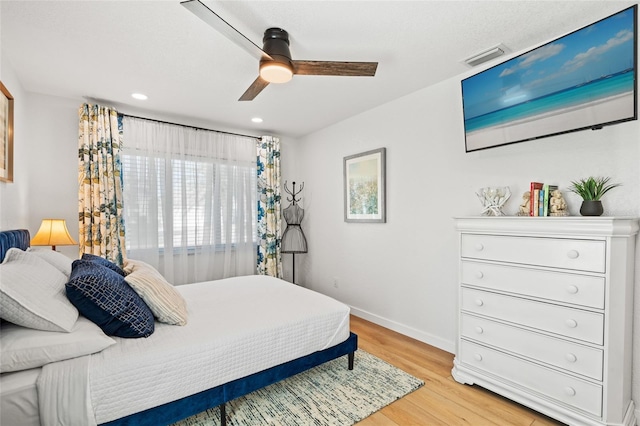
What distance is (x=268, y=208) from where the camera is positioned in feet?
15.1

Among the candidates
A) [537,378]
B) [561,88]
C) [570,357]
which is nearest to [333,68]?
[561,88]

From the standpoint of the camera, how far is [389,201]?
3.50m

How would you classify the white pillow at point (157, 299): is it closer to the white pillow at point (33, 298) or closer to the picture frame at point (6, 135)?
the white pillow at point (33, 298)

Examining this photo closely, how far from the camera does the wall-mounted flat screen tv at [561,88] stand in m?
1.73

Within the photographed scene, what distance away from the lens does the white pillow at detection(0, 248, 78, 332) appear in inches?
54.4

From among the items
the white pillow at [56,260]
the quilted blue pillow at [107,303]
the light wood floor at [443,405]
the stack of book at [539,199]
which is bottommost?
the light wood floor at [443,405]

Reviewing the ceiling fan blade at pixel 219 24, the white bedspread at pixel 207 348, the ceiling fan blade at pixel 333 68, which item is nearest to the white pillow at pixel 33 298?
the white bedspread at pixel 207 348

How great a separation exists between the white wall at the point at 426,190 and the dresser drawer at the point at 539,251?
428 millimetres

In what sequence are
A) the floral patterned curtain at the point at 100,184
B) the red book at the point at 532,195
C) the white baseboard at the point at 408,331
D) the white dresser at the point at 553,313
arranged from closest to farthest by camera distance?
the white dresser at the point at 553,313 → the red book at the point at 532,195 → the white baseboard at the point at 408,331 → the floral patterned curtain at the point at 100,184

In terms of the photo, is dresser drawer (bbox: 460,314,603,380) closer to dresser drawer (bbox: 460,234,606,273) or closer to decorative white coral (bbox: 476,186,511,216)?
dresser drawer (bbox: 460,234,606,273)

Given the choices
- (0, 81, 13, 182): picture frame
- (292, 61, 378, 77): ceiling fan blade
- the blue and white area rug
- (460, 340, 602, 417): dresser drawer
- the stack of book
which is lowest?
the blue and white area rug

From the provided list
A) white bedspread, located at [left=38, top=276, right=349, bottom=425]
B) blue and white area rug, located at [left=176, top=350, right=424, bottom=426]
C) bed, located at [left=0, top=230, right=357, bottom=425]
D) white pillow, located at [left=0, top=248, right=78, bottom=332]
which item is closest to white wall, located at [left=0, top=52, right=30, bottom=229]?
bed, located at [left=0, top=230, right=357, bottom=425]

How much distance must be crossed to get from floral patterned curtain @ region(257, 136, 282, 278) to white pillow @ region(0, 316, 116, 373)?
3.00m

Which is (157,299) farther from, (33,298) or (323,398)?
(323,398)
